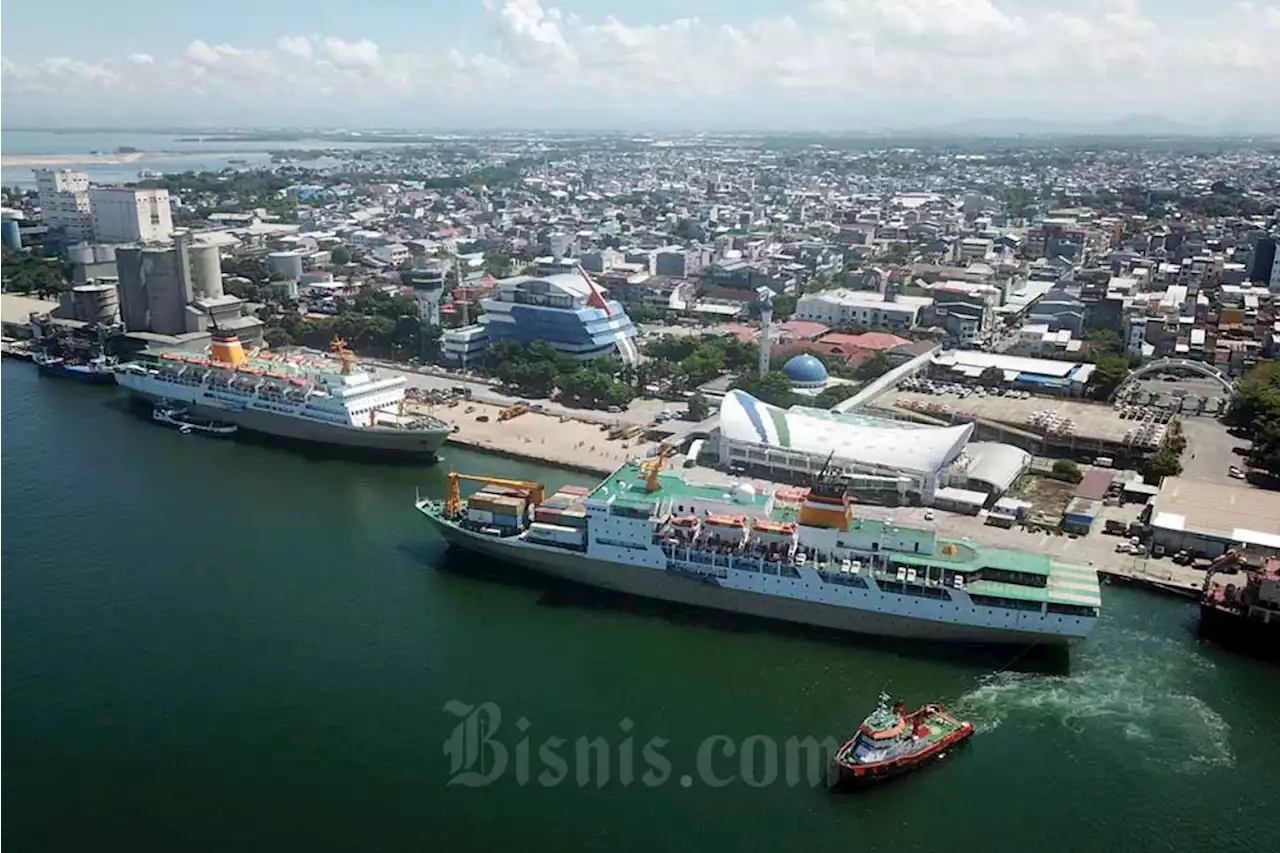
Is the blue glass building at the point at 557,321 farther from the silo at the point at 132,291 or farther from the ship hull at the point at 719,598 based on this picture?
the ship hull at the point at 719,598

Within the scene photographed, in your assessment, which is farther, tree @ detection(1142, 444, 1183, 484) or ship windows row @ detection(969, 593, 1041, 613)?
tree @ detection(1142, 444, 1183, 484)

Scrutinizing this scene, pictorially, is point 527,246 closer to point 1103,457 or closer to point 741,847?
point 1103,457

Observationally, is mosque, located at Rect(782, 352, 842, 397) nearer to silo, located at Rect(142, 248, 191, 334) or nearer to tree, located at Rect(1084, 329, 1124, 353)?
tree, located at Rect(1084, 329, 1124, 353)

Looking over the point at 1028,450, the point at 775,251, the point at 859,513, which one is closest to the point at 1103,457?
the point at 1028,450

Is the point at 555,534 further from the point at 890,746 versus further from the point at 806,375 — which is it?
the point at 806,375

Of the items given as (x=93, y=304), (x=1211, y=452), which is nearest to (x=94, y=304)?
(x=93, y=304)

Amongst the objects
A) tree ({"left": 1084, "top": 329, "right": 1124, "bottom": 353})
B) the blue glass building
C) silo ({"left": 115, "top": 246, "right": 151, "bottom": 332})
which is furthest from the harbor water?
tree ({"left": 1084, "top": 329, "right": 1124, "bottom": 353})
